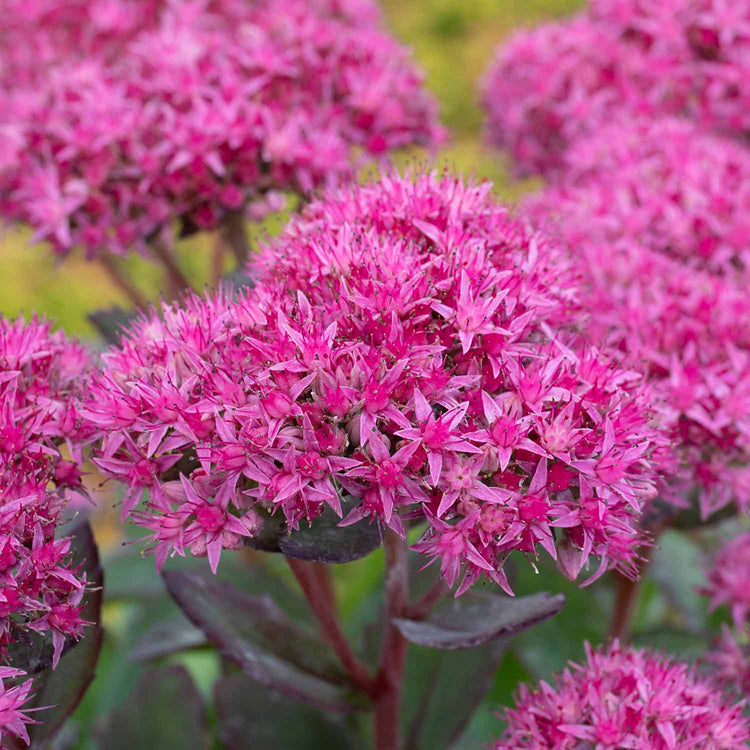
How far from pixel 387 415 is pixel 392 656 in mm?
488

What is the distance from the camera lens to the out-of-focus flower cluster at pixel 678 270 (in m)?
1.24

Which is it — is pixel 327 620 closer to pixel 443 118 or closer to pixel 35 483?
pixel 35 483

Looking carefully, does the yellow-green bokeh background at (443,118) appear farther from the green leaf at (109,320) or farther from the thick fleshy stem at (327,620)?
the thick fleshy stem at (327,620)

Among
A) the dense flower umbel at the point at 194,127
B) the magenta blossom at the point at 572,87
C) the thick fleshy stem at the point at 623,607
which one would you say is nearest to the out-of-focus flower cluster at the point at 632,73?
the magenta blossom at the point at 572,87

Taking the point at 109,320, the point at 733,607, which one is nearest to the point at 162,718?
the point at 109,320

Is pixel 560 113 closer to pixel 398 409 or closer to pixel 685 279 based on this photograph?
pixel 685 279

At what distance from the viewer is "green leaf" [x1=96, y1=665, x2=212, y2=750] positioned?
4.75 feet

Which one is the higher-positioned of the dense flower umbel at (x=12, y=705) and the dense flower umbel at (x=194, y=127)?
the dense flower umbel at (x=194, y=127)

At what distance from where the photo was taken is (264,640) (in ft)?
4.29

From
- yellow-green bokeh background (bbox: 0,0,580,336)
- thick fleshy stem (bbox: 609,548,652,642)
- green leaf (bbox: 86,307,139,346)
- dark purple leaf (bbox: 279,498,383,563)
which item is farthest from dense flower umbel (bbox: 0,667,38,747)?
yellow-green bokeh background (bbox: 0,0,580,336)

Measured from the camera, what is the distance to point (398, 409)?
3.05 ft

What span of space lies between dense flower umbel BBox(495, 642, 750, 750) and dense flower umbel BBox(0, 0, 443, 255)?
2.74 ft

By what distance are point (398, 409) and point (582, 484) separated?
194 mm

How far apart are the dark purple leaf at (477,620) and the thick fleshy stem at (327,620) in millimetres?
105
